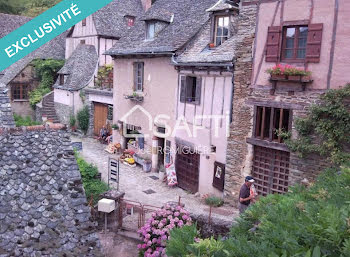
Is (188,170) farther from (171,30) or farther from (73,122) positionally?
(73,122)

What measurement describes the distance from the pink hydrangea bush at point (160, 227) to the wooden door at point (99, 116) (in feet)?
45.2

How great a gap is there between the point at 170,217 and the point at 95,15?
715 inches

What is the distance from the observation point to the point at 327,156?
927cm

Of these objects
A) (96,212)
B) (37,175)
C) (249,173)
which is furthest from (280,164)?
(37,175)

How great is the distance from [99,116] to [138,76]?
5.47 m

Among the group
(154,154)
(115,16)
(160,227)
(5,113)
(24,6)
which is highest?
(24,6)

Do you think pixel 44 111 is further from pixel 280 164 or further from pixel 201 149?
pixel 280 164

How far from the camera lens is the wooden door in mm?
21219

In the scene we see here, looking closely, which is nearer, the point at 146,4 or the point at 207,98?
the point at 207,98

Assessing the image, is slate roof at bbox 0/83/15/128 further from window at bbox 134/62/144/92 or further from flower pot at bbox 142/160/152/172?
window at bbox 134/62/144/92

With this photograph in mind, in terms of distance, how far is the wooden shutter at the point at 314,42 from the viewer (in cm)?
909

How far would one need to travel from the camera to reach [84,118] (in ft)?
73.0

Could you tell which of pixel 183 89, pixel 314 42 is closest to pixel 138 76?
pixel 183 89

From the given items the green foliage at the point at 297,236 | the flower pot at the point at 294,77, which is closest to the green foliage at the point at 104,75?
the flower pot at the point at 294,77
